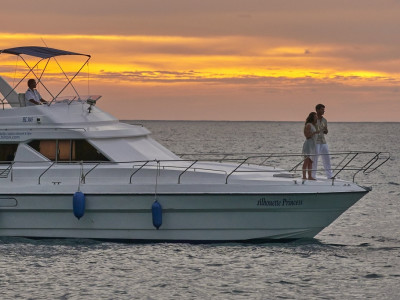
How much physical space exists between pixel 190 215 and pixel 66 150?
3.20 meters

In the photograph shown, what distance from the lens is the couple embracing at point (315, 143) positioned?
18.3m

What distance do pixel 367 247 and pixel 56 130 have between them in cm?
760

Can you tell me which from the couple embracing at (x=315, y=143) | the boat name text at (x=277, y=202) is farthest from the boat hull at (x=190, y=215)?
the couple embracing at (x=315, y=143)

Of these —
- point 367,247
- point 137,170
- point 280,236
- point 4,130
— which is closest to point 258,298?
point 280,236

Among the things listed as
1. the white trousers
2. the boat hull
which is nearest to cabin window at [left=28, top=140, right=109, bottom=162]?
the boat hull

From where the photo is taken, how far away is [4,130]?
18938mm

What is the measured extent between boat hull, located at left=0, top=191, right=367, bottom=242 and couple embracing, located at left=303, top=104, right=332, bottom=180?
0.94m

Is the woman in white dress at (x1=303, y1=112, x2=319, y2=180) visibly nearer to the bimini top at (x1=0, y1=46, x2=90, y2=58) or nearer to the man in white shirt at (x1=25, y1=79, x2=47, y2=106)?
the bimini top at (x1=0, y1=46, x2=90, y2=58)

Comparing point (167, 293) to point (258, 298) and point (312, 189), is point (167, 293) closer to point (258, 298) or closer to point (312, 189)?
point (258, 298)

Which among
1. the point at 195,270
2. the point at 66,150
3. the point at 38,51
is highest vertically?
the point at 38,51

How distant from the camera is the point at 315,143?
18.5 m

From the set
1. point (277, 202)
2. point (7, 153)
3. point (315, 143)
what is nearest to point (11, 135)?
point (7, 153)

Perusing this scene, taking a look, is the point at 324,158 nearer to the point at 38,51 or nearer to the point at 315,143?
the point at 315,143

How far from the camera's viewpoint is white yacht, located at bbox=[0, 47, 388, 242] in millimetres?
17453
